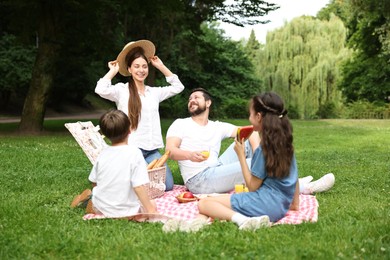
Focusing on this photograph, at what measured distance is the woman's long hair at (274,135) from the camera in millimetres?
4586

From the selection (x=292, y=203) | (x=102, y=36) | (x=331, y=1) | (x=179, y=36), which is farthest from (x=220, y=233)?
(x=331, y=1)

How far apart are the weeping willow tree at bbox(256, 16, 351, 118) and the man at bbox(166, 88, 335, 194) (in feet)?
80.4

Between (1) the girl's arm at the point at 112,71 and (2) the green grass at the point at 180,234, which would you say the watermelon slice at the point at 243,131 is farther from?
(1) the girl's arm at the point at 112,71

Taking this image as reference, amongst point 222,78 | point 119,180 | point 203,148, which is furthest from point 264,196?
point 222,78

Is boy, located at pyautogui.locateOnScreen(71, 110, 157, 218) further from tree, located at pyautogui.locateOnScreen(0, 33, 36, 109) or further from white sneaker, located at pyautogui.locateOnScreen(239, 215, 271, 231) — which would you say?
tree, located at pyautogui.locateOnScreen(0, 33, 36, 109)

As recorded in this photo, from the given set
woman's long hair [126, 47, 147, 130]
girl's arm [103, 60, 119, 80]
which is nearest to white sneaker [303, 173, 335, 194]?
woman's long hair [126, 47, 147, 130]

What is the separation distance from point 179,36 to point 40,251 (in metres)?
21.6

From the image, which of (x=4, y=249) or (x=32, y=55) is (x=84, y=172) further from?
(x=32, y=55)

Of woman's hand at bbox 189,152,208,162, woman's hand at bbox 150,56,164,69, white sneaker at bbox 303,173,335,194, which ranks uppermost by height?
woman's hand at bbox 150,56,164,69

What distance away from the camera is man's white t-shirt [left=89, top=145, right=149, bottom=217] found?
488cm

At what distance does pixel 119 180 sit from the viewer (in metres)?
4.88

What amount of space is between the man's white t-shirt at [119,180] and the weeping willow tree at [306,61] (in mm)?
26293

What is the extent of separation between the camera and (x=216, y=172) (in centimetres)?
613

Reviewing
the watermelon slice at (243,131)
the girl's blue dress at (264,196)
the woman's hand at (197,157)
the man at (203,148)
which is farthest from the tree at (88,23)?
the girl's blue dress at (264,196)
